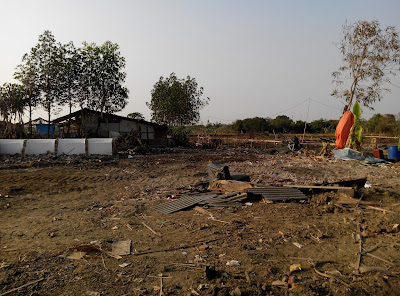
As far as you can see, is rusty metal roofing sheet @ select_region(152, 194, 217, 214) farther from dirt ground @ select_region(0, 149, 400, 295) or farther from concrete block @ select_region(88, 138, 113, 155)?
concrete block @ select_region(88, 138, 113, 155)

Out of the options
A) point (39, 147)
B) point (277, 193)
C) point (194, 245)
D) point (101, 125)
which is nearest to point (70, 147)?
point (39, 147)

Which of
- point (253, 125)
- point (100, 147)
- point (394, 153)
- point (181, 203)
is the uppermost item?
point (253, 125)

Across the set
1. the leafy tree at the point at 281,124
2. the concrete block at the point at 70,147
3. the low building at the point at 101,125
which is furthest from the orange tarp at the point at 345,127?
the leafy tree at the point at 281,124

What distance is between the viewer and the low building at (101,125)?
77.7ft

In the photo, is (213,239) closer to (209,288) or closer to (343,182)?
(209,288)

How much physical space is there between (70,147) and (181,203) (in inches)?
442

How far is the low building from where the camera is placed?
23.7 metres

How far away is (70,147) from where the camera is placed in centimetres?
1543

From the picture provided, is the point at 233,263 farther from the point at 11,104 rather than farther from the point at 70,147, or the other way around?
the point at 11,104

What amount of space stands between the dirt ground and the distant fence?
7.39m

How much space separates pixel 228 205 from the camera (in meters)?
6.23

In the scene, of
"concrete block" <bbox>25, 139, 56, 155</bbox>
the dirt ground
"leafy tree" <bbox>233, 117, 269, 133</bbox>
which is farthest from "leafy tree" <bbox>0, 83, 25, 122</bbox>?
"leafy tree" <bbox>233, 117, 269, 133</bbox>

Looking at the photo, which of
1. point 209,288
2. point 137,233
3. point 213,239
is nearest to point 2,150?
point 137,233

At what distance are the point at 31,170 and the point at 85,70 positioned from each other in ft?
42.4
